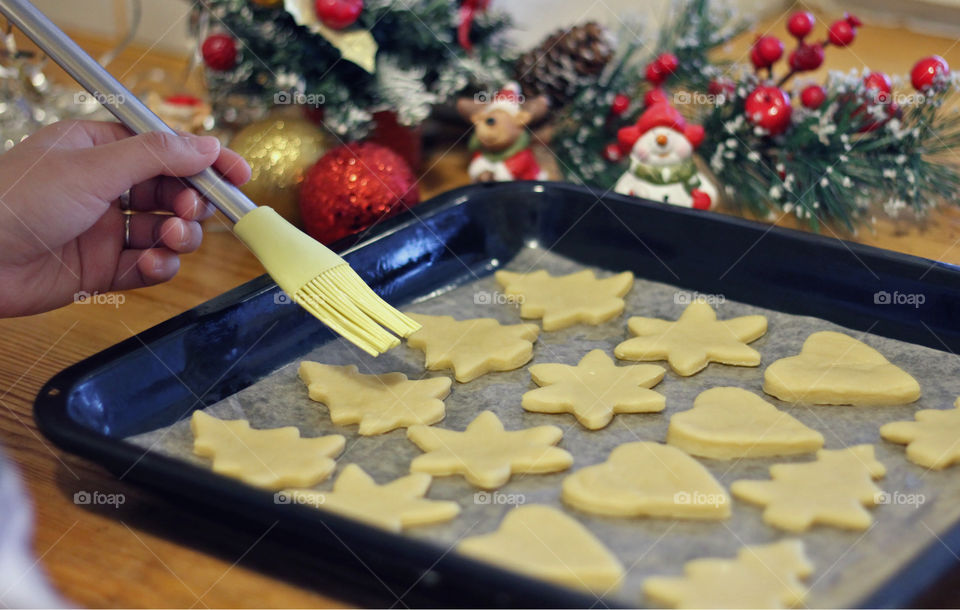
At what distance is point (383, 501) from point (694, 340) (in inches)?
13.1

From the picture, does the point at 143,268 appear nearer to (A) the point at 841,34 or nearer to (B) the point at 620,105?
(B) the point at 620,105

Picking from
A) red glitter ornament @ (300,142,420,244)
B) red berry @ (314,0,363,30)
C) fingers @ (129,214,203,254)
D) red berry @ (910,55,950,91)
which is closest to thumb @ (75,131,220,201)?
fingers @ (129,214,203,254)

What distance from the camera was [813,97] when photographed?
108 centimetres

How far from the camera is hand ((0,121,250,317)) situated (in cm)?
76

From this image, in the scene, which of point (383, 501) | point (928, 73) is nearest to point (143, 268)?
point (383, 501)

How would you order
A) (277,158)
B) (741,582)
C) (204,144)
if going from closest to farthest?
1. (741,582)
2. (204,144)
3. (277,158)

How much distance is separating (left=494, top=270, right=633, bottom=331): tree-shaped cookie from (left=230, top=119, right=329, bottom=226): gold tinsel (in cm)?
24

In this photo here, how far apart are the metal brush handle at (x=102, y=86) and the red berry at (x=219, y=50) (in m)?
0.31

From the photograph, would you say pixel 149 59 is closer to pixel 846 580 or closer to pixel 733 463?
pixel 733 463

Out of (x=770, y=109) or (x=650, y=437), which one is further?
(x=770, y=109)

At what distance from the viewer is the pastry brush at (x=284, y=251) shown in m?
0.77

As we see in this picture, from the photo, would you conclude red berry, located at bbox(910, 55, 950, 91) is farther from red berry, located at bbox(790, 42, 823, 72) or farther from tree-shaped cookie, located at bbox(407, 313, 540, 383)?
tree-shaped cookie, located at bbox(407, 313, 540, 383)

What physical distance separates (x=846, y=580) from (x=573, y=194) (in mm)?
511

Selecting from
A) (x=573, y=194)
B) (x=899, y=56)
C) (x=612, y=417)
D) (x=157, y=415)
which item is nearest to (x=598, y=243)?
(x=573, y=194)
